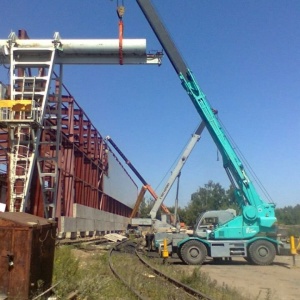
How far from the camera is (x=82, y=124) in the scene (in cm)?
3819

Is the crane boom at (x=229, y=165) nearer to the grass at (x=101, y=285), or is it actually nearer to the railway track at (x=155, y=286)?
the railway track at (x=155, y=286)

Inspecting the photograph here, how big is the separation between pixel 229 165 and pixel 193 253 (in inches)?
177

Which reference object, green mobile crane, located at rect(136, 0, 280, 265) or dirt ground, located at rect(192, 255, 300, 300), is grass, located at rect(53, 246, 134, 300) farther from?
green mobile crane, located at rect(136, 0, 280, 265)

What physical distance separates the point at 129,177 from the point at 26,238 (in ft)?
227

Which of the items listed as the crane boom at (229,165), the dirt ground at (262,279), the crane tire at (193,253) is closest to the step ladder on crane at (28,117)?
the crane boom at (229,165)

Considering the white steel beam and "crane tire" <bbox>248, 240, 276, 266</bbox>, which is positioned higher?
the white steel beam

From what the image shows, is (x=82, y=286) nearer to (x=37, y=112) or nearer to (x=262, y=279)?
(x=262, y=279)

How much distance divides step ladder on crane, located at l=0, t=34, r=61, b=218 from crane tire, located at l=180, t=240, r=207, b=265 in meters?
8.66

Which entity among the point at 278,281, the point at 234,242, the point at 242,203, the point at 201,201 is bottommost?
the point at 278,281

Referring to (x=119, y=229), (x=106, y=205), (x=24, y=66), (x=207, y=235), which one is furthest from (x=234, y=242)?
(x=119, y=229)

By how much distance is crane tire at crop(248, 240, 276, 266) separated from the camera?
59.0ft

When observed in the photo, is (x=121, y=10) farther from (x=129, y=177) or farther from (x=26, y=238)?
(x=129, y=177)

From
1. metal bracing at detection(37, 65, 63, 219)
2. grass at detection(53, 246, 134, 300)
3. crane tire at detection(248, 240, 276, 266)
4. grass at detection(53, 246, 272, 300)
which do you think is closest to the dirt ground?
→ crane tire at detection(248, 240, 276, 266)

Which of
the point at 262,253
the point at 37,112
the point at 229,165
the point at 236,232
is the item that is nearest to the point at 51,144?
the point at 37,112
